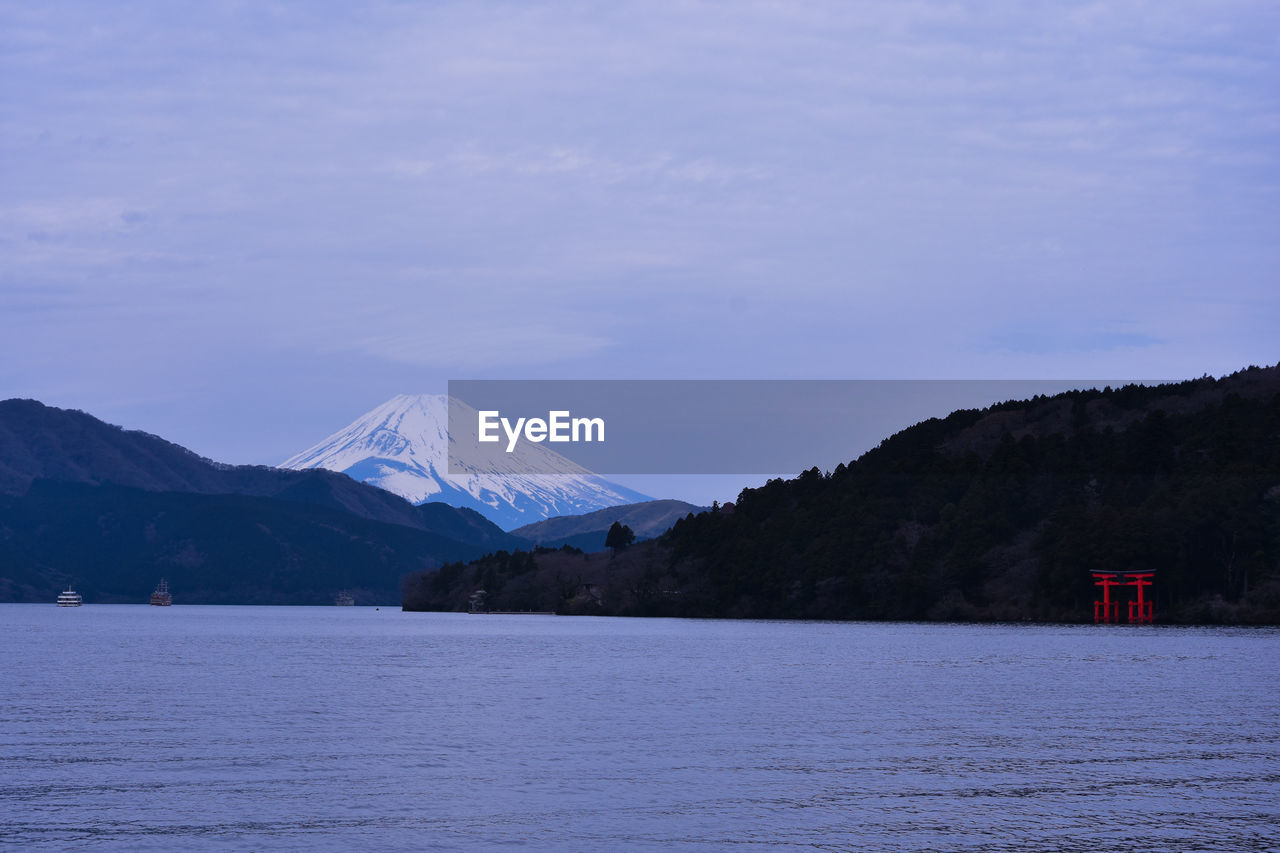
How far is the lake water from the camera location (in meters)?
32.9

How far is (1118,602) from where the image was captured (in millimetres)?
182875

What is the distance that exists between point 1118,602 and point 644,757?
151 m

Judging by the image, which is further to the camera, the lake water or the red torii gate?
the red torii gate

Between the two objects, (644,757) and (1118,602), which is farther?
(1118,602)

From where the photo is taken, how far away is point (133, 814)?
1356 inches

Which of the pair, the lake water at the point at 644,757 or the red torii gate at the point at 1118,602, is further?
the red torii gate at the point at 1118,602

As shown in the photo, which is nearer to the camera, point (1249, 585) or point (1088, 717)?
point (1088, 717)

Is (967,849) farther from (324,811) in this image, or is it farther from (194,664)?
(194,664)

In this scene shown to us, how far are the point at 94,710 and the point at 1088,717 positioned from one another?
4303cm

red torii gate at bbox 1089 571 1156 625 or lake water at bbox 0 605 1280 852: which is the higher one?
red torii gate at bbox 1089 571 1156 625

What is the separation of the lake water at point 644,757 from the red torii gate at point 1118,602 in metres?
85.6

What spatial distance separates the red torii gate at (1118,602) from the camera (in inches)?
6969

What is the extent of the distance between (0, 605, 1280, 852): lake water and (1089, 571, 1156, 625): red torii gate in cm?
8557

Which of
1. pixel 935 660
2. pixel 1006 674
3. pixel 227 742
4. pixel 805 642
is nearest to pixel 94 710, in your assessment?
pixel 227 742
